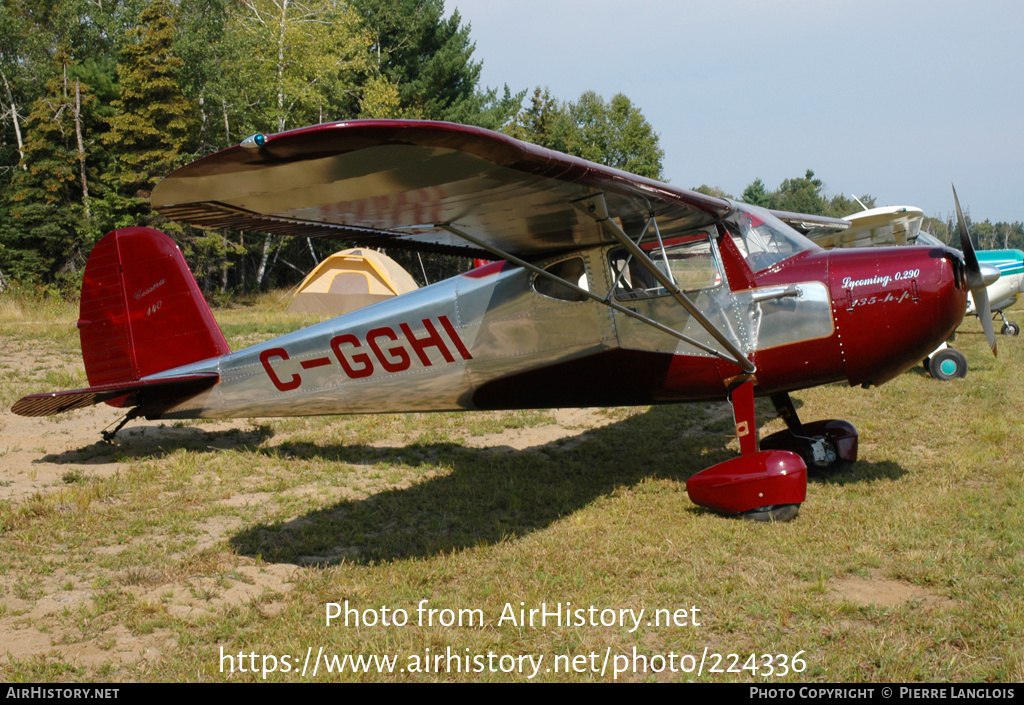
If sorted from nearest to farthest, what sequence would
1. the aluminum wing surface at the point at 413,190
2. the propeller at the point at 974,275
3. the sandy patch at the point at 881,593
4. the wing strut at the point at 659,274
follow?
1. the aluminum wing surface at the point at 413,190
2. the sandy patch at the point at 881,593
3. the wing strut at the point at 659,274
4. the propeller at the point at 974,275

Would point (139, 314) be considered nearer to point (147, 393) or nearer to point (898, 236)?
point (147, 393)

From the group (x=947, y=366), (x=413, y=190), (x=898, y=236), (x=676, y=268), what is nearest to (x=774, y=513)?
(x=676, y=268)

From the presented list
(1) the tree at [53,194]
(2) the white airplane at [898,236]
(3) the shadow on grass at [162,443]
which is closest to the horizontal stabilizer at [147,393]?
(3) the shadow on grass at [162,443]

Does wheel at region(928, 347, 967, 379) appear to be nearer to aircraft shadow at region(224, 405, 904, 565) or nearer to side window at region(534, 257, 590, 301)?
aircraft shadow at region(224, 405, 904, 565)

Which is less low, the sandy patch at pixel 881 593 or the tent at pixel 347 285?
the tent at pixel 347 285

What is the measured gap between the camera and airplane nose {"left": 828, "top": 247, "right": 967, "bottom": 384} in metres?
5.44

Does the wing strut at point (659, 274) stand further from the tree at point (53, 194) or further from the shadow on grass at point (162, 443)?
the tree at point (53, 194)

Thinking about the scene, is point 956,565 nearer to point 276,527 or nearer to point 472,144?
point 472,144

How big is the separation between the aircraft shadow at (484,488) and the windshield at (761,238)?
199 cm

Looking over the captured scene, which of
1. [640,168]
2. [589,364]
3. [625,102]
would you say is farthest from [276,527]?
[625,102]

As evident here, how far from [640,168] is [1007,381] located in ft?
197

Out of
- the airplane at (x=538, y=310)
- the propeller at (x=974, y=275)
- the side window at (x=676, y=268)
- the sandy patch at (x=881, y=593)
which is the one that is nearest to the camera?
the sandy patch at (x=881, y=593)

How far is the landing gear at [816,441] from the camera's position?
641 cm

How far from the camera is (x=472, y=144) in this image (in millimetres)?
3646
